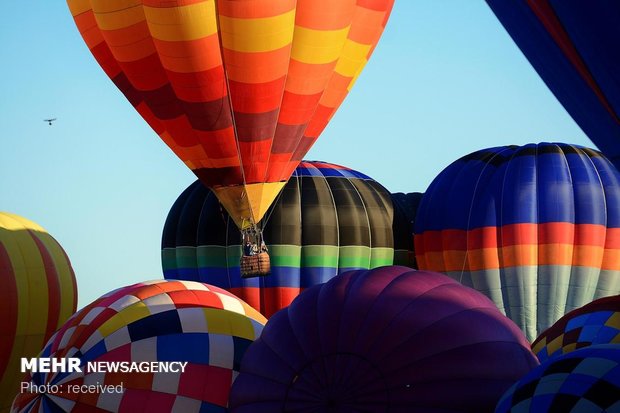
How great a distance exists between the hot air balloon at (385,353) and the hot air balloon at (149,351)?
0.98 meters

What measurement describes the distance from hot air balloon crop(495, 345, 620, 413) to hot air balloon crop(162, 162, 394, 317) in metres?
10.2

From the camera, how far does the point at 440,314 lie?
1142 cm

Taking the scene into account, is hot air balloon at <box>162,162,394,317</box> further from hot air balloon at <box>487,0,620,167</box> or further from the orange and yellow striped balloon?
hot air balloon at <box>487,0,620,167</box>

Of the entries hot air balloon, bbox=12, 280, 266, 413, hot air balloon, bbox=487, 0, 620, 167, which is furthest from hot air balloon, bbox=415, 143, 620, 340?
hot air balloon, bbox=487, 0, 620, 167

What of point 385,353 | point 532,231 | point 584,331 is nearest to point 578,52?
point 385,353

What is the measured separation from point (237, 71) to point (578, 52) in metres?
5.60

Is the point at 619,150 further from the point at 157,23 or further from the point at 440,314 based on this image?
the point at 157,23

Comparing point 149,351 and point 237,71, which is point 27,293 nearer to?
point 237,71

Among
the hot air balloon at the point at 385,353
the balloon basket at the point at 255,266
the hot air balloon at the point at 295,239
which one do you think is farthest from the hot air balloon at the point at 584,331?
the hot air balloon at the point at 295,239

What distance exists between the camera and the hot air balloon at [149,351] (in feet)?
41.3

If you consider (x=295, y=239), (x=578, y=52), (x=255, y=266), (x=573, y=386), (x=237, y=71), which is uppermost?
(x=237, y=71)

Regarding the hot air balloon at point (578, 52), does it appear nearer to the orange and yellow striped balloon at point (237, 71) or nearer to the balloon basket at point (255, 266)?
the orange and yellow striped balloon at point (237, 71)

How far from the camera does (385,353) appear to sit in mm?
11141

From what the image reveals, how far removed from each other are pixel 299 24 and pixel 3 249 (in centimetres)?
582
